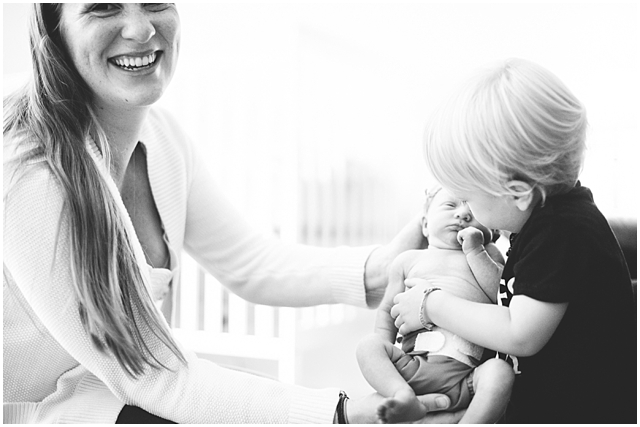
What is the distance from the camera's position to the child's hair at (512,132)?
590 mm

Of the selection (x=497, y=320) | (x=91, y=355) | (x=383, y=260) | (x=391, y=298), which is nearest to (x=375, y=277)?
(x=383, y=260)

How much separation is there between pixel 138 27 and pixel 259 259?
1.29ft

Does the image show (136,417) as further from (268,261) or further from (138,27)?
(138,27)

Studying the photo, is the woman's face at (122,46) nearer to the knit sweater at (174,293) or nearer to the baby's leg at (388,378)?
the knit sweater at (174,293)

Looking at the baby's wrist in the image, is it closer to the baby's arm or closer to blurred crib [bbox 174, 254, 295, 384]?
the baby's arm

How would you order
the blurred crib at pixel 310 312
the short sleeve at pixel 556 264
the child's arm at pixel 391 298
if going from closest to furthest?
the short sleeve at pixel 556 264 < the child's arm at pixel 391 298 < the blurred crib at pixel 310 312

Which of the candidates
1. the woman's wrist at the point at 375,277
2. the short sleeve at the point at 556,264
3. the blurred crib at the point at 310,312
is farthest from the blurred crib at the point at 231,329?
the short sleeve at the point at 556,264

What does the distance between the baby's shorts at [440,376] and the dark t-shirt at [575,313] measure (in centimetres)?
5

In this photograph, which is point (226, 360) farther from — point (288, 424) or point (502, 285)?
point (502, 285)

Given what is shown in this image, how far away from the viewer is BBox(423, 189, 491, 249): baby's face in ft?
2.21

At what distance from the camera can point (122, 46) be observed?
0.69 m

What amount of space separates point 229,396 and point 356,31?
0.46 m

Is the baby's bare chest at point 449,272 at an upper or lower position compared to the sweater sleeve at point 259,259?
upper

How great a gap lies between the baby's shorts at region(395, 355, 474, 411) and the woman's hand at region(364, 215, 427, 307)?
155mm
